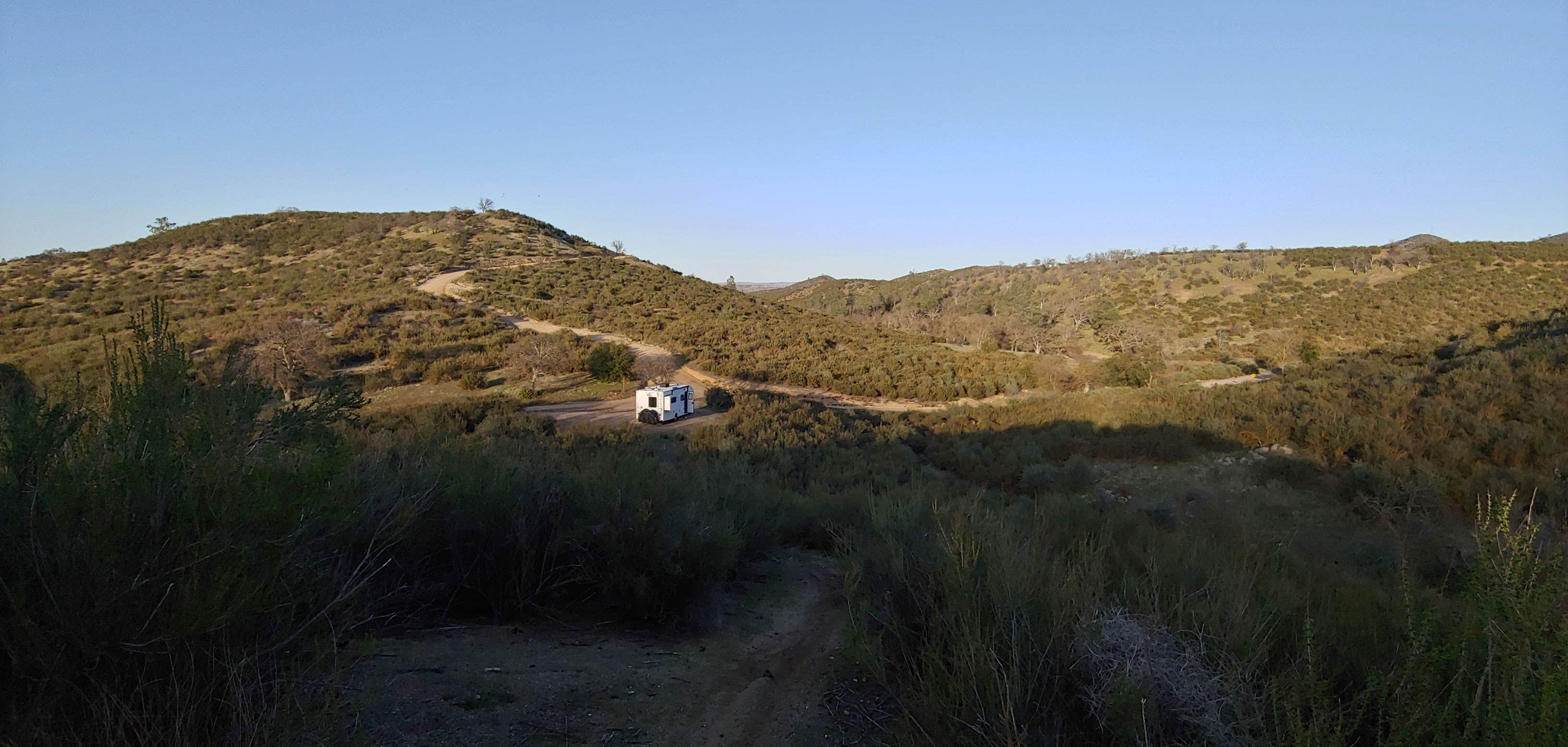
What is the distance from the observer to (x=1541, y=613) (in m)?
2.19

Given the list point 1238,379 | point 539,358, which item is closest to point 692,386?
point 539,358

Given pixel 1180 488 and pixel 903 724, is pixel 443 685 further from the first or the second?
pixel 1180 488

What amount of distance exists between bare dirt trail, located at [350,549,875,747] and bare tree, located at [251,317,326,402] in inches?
712

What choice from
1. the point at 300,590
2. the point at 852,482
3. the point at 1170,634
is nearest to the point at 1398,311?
the point at 852,482

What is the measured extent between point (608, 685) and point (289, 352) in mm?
23360

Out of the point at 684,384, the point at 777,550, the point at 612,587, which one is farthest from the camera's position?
the point at 684,384

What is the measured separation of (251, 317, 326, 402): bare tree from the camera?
65.7 ft

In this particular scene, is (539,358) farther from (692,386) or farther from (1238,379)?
(1238,379)

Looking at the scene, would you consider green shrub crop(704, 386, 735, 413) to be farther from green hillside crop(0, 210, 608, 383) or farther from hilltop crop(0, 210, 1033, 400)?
green hillside crop(0, 210, 608, 383)

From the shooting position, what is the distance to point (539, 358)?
2398cm

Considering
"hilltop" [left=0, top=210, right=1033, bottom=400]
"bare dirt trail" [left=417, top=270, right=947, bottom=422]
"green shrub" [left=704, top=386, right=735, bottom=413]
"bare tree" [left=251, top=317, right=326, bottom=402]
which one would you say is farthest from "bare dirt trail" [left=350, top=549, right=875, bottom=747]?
"bare tree" [left=251, top=317, right=326, bottom=402]

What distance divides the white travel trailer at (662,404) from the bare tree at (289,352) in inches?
364

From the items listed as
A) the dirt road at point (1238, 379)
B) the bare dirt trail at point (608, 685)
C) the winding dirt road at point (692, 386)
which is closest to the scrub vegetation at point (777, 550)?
the bare dirt trail at point (608, 685)

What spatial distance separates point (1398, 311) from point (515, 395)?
1992 inches
